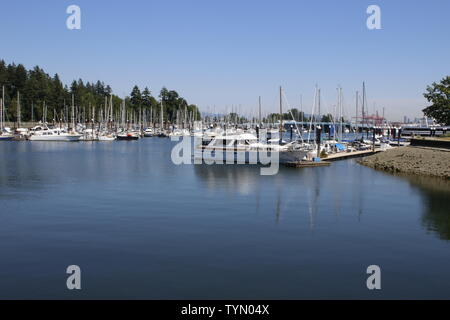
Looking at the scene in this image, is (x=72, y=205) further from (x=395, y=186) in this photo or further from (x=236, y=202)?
(x=395, y=186)

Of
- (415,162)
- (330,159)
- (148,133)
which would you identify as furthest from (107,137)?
(415,162)

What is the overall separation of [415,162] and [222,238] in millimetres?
49107

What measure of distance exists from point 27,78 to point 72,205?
152m

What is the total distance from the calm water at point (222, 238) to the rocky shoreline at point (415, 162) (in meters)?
9.06

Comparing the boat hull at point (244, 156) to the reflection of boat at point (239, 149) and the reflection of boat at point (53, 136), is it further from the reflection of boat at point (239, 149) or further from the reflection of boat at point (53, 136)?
the reflection of boat at point (53, 136)

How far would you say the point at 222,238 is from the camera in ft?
94.5

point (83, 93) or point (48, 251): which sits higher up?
point (83, 93)

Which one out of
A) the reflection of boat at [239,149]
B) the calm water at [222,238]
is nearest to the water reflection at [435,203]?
the calm water at [222,238]

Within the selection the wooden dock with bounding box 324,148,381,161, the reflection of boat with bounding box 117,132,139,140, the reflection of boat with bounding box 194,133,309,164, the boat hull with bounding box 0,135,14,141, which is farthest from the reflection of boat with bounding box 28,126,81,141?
the wooden dock with bounding box 324,148,381,161

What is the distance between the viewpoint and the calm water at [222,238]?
21.0 metres

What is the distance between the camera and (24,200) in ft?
134

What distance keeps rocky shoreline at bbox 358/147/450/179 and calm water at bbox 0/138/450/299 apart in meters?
9.06
